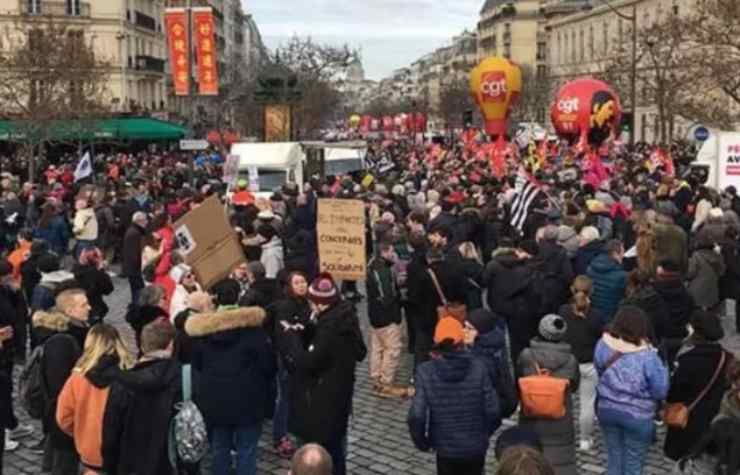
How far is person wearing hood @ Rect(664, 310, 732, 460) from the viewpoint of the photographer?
6.73 meters

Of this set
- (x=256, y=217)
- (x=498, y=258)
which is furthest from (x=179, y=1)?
(x=498, y=258)

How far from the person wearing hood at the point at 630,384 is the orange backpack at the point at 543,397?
0.66 m

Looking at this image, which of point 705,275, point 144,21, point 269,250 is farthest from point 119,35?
point 705,275

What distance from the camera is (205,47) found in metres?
26.1

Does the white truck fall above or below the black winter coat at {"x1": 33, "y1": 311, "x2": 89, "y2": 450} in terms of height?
above

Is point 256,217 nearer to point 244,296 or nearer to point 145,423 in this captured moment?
point 244,296

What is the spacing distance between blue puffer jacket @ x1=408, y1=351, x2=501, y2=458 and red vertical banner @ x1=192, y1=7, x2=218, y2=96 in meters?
20.2

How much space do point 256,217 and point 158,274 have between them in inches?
139

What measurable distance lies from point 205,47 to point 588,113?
10.3 m

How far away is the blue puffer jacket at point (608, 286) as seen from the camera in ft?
32.7

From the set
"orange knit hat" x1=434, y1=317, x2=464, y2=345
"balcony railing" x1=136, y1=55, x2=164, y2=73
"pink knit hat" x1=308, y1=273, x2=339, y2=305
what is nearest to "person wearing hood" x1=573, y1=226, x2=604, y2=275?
"pink knit hat" x1=308, y1=273, x2=339, y2=305

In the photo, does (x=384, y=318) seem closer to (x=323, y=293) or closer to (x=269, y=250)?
(x=269, y=250)

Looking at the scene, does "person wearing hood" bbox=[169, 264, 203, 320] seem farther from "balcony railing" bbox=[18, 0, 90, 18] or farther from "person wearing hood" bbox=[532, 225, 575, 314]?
"balcony railing" bbox=[18, 0, 90, 18]

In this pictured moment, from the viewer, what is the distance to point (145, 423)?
6.33 meters
